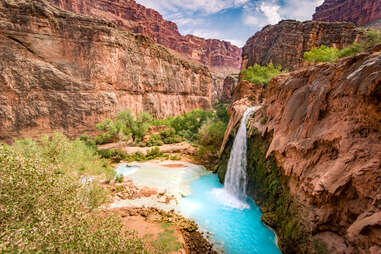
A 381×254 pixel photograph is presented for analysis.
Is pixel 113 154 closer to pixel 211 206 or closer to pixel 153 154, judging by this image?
pixel 153 154

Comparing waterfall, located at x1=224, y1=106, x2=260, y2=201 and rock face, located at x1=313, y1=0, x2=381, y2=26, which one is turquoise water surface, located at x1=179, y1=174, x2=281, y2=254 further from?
rock face, located at x1=313, y1=0, x2=381, y2=26

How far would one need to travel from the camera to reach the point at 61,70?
2239cm

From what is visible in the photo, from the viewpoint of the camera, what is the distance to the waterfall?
1158 cm

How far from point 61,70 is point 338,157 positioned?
1174 inches

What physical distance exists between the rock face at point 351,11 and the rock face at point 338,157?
209 ft

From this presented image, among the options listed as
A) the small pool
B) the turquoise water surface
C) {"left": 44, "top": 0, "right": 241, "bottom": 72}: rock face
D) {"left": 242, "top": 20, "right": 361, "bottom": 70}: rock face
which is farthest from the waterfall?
{"left": 44, "top": 0, "right": 241, "bottom": 72}: rock face

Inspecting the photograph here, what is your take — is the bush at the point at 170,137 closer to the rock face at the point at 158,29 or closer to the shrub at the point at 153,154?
the shrub at the point at 153,154

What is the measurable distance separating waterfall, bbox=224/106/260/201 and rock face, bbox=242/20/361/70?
2883cm

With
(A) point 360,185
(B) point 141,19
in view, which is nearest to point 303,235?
(A) point 360,185

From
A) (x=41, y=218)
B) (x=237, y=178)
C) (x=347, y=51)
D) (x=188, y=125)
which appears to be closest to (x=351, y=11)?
(x=347, y=51)

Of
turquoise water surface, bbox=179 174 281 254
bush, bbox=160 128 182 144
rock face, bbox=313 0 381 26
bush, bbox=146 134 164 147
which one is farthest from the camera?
rock face, bbox=313 0 381 26

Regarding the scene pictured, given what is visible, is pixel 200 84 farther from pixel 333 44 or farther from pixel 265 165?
pixel 265 165

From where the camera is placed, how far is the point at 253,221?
8.78 metres

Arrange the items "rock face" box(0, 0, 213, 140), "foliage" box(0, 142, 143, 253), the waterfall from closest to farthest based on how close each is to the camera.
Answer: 1. "foliage" box(0, 142, 143, 253)
2. the waterfall
3. "rock face" box(0, 0, 213, 140)
